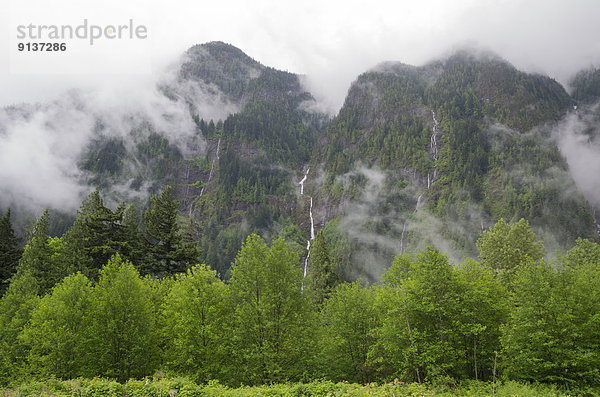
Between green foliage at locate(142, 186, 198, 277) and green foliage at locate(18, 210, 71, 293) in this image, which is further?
green foliage at locate(142, 186, 198, 277)

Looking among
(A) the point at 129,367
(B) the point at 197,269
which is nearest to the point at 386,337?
(B) the point at 197,269

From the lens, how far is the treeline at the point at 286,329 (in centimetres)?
2353

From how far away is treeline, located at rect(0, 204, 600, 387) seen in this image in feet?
77.2

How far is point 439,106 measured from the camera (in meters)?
180

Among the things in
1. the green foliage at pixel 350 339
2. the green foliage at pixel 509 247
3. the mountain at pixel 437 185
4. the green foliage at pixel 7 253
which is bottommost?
the green foliage at pixel 350 339

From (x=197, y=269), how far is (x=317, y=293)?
102ft

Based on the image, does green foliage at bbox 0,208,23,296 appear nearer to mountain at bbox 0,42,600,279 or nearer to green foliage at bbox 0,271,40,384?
green foliage at bbox 0,271,40,384

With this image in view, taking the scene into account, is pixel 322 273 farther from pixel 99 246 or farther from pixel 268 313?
pixel 99 246

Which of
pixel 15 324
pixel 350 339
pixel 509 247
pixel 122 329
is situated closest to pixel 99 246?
pixel 15 324

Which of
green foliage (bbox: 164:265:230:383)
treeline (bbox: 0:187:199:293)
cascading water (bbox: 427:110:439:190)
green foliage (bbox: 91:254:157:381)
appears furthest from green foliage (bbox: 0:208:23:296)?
cascading water (bbox: 427:110:439:190)

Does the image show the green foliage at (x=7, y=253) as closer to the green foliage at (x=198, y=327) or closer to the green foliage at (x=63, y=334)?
the green foliage at (x=63, y=334)

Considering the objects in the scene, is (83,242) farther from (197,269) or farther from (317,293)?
(317,293)

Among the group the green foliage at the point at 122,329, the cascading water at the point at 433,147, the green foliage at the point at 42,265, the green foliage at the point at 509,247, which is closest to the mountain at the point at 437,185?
the cascading water at the point at 433,147

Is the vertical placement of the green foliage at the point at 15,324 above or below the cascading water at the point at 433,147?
below
